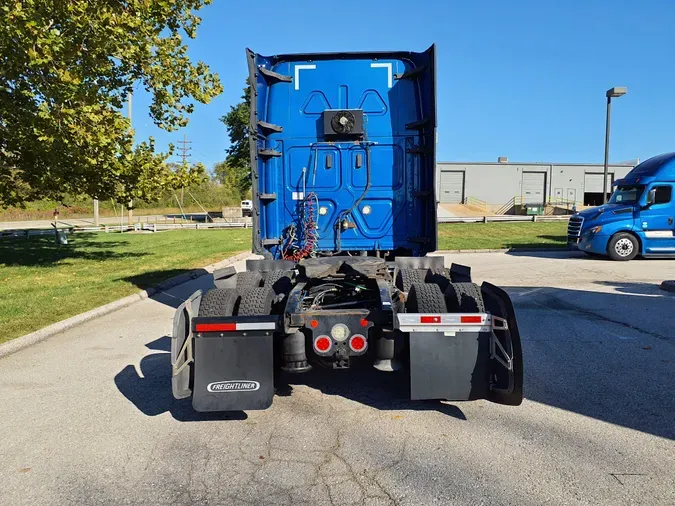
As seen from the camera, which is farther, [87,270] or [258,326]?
[87,270]

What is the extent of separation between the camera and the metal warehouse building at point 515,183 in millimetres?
58219

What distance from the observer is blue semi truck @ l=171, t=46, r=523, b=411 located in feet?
12.2

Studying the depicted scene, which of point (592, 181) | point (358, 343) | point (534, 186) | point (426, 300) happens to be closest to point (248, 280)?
point (358, 343)

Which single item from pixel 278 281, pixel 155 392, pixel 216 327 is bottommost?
pixel 155 392

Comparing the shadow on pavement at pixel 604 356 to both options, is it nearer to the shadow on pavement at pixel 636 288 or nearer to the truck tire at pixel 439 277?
the shadow on pavement at pixel 636 288

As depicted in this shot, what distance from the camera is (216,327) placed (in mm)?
3756

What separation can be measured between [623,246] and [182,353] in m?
15.4

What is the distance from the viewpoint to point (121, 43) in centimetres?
1112

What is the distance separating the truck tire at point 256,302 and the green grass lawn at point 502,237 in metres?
15.4

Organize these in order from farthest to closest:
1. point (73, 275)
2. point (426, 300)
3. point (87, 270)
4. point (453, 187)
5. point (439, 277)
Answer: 1. point (453, 187)
2. point (87, 270)
3. point (73, 275)
4. point (439, 277)
5. point (426, 300)

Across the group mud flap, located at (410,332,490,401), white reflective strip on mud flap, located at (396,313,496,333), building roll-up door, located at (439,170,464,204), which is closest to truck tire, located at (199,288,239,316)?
white reflective strip on mud flap, located at (396,313,496,333)

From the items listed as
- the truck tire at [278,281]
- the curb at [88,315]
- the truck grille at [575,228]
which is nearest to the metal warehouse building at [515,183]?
the truck grille at [575,228]

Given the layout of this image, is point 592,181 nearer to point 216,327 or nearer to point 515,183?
point 515,183

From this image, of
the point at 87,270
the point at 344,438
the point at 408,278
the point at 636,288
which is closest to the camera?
the point at 344,438
